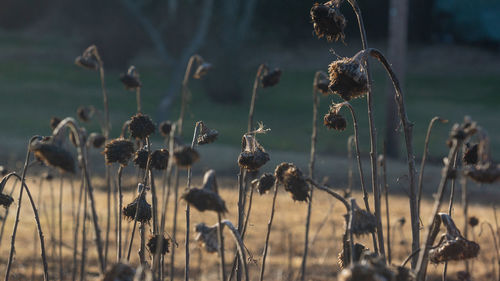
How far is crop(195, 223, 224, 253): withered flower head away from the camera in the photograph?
192cm

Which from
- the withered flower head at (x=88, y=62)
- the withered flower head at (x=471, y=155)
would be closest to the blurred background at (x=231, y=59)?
the withered flower head at (x=88, y=62)

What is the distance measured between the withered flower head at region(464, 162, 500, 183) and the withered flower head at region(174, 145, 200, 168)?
20.7 inches

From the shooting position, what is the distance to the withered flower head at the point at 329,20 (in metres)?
1.85

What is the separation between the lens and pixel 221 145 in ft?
48.5

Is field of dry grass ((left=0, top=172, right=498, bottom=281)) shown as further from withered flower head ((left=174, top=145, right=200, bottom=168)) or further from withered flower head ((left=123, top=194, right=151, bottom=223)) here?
withered flower head ((left=174, top=145, right=200, bottom=168))

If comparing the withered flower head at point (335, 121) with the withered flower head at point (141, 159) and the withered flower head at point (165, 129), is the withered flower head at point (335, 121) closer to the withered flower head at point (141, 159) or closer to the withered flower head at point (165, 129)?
the withered flower head at point (141, 159)

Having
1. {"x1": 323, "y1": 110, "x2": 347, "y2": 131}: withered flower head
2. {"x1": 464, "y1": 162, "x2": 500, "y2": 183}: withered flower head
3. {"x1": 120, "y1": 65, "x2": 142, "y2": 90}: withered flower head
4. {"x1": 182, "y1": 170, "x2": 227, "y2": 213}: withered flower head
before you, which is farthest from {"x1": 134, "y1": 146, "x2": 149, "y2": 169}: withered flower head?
{"x1": 464, "y1": 162, "x2": 500, "y2": 183}: withered flower head

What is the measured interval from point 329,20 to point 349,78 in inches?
8.1

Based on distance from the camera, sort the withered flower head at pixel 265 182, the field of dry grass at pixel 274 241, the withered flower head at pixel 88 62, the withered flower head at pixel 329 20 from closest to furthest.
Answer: the withered flower head at pixel 329 20 → the withered flower head at pixel 265 182 → the withered flower head at pixel 88 62 → the field of dry grass at pixel 274 241

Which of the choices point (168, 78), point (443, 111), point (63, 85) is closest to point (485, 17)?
point (443, 111)

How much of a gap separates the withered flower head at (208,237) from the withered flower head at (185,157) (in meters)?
0.46

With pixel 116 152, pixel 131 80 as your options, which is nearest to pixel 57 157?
pixel 116 152

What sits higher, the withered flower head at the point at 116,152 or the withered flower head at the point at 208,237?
the withered flower head at the point at 116,152

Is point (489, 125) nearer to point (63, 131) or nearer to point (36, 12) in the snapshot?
point (63, 131)
